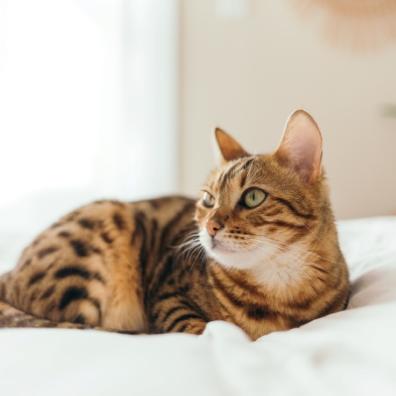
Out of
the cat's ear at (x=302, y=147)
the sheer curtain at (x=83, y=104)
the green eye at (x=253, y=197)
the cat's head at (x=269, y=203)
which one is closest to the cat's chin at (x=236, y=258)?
the cat's head at (x=269, y=203)

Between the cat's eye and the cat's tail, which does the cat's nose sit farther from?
the cat's tail

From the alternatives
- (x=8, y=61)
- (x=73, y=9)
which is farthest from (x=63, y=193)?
(x=73, y=9)

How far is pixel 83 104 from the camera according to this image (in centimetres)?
255

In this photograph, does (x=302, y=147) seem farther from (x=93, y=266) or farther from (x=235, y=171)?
(x=93, y=266)

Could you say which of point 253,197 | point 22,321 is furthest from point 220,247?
point 22,321

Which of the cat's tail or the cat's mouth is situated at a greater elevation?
the cat's mouth

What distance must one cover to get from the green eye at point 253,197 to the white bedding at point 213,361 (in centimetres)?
30

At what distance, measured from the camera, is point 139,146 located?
2693 mm

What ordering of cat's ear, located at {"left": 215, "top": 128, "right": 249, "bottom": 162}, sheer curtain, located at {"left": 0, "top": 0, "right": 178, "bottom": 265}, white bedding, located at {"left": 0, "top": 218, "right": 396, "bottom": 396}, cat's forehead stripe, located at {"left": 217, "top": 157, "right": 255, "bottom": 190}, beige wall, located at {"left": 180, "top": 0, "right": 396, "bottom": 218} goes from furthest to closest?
1. beige wall, located at {"left": 180, "top": 0, "right": 396, "bottom": 218}
2. sheer curtain, located at {"left": 0, "top": 0, "right": 178, "bottom": 265}
3. cat's ear, located at {"left": 215, "top": 128, "right": 249, "bottom": 162}
4. cat's forehead stripe, located at {"left": 217, "top": 157, "right": 255, "bottom": 190}
5. white bedding, located at {"left": 0, "top": 218, "right": 396, "bottom": 396}

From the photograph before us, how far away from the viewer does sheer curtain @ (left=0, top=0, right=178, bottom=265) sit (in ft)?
7.76

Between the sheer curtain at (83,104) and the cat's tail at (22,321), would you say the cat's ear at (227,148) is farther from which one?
the sheer curtain at (83,104)

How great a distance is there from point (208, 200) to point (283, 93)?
1.59m

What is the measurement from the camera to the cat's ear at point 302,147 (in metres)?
1.08

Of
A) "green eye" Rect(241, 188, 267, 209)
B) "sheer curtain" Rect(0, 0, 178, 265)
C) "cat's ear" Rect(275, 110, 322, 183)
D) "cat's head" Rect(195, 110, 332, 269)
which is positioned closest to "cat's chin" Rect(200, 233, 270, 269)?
"cat's head" Rect(195, 110, 332, 269)
